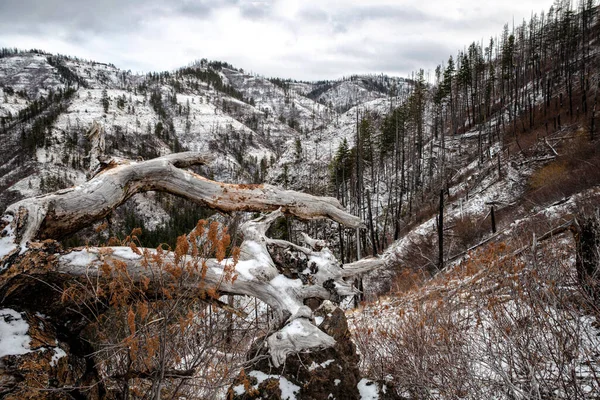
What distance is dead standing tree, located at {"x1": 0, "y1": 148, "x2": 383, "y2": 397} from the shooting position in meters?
2.68

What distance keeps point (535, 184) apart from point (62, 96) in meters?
166

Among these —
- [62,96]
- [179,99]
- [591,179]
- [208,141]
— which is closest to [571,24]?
[591,179]

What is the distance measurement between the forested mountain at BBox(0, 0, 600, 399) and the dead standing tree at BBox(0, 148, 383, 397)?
14 cm

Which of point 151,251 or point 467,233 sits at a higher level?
point 151,251

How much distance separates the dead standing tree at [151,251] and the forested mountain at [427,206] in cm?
14

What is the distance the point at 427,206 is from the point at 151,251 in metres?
33.5

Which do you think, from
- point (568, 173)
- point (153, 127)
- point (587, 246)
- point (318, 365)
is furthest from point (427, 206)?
point (153, 127)

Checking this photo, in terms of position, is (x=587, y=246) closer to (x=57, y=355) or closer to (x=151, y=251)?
(x=151, y=251)

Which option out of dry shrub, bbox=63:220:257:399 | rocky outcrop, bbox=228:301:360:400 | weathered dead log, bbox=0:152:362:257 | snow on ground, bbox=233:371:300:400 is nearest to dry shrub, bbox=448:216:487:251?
weathered dead log, bbox=0:152:362:257

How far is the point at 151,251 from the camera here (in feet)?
9.45

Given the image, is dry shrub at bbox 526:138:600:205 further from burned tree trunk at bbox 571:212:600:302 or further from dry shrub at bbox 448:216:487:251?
burned tree trunk at bbox 571:212:600:302

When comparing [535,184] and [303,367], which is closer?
[303,367]

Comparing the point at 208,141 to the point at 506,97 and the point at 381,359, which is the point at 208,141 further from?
the point at 381,359

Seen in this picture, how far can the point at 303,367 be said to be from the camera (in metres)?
2.94
